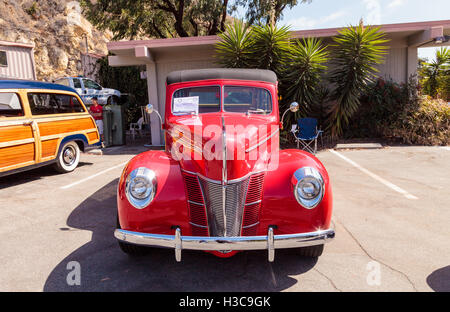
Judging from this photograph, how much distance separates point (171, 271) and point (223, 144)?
4.19ft

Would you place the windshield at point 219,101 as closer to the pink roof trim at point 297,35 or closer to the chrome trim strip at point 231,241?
the chrome trim strip at point 231,241

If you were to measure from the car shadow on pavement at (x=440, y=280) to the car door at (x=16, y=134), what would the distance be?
20.5 ft

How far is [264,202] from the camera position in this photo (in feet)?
8.54

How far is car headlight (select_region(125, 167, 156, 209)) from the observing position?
8.50 feet

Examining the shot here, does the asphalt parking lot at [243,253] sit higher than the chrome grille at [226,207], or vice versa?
the chrome grille at [226,207]

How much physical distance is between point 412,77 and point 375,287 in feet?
32.3

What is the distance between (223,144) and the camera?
2.54 meters


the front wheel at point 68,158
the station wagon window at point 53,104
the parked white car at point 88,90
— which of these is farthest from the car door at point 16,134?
the parked white car at point 88,90

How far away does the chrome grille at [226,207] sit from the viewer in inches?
99.3

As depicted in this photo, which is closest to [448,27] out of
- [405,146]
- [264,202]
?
[405,146]

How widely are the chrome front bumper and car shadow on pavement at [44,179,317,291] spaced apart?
0.41 meters

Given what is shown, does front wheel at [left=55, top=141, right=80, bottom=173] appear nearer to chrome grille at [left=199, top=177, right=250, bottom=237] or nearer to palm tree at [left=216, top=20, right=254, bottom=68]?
palm tree at [left=216, top=20, right=254, bottom=68]

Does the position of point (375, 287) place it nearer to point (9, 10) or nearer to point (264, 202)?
point (264, 202)

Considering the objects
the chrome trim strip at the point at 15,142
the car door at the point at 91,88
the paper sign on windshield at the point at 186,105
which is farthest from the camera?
the car door at the point at 91,88
